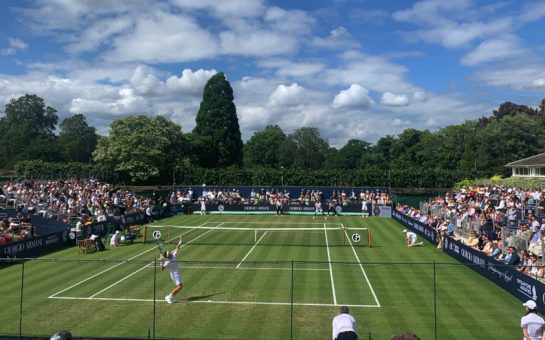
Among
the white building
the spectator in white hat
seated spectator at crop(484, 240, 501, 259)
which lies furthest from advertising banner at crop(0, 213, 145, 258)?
the white building

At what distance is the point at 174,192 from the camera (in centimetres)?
5534

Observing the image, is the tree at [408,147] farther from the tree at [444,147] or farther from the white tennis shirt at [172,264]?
the white tennis shirt at [172,264]

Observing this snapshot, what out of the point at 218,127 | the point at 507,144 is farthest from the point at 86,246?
the point at 507,144

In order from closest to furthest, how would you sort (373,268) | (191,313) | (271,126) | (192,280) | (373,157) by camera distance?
(191,313) → (192,280) → (373,268) → (373,157) → (271,126)

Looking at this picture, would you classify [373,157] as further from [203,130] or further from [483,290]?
[483,290]

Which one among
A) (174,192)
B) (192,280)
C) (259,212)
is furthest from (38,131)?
(192,280)

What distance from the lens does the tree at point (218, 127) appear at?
82.4m

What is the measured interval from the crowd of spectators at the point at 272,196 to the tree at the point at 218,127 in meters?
26.4

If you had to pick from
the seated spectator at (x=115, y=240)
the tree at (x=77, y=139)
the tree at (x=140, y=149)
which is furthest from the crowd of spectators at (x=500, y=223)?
the tree at (x=77, y=139)

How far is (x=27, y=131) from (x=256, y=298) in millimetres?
108818

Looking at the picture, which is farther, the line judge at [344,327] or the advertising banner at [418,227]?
the advertising banner at [418,227]

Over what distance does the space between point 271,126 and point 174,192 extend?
84.4m

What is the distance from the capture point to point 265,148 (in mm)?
131250

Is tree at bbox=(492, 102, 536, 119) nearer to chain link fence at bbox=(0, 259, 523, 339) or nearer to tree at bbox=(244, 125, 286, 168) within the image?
tree at bbox=(244, 125, 286, 168)
